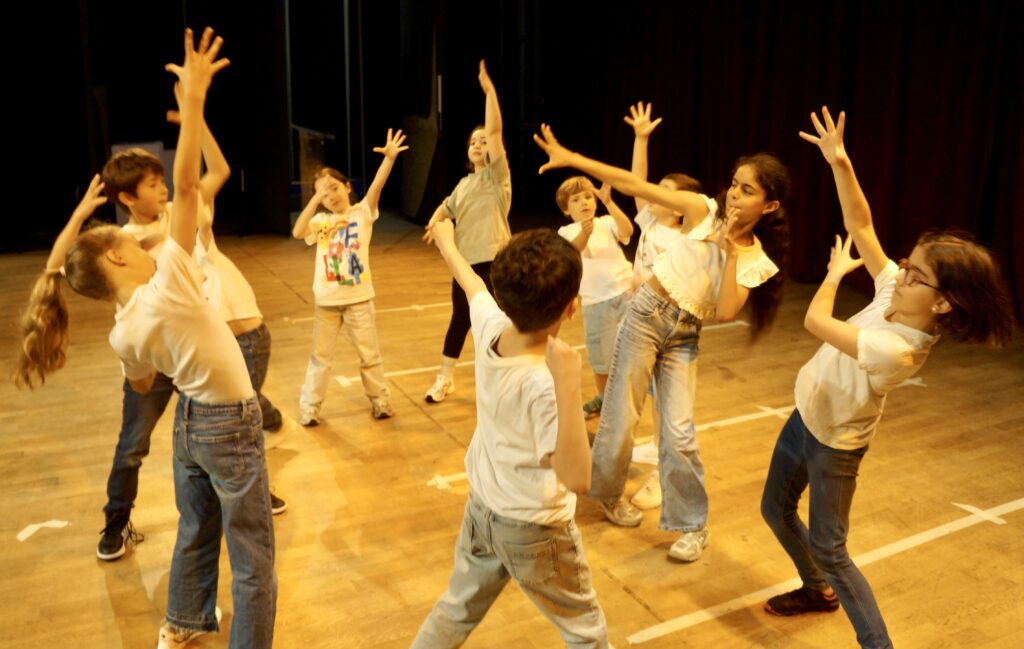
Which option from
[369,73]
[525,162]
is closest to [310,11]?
[369,73]

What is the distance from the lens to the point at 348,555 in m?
3.83

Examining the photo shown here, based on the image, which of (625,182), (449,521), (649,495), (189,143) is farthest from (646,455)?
(189,143)

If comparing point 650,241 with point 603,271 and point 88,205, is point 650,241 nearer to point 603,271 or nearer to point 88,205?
point 603,271

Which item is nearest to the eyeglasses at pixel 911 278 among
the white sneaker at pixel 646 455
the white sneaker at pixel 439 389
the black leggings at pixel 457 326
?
the white sneaker at pixel 646 455

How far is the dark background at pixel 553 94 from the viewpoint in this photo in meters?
7.70

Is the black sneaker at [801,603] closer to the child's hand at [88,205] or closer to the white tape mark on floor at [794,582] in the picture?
the white tape mark on floor at [794,582]

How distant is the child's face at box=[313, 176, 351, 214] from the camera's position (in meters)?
4.92

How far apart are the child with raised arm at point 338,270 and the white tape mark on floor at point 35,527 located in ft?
4.61

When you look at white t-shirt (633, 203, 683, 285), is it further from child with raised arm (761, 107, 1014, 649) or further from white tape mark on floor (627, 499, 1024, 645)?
white tape mark on floor (627, 499, 1024, 645)

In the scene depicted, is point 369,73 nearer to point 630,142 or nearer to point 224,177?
point 630,142

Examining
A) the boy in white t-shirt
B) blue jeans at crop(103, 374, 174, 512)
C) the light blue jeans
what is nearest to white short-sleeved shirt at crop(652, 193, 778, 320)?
the boy in white t-shirt

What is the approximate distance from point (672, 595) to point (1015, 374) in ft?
12.6

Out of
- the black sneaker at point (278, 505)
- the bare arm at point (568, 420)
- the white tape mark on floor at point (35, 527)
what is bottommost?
the white tape mark on floor at point (35, 527)

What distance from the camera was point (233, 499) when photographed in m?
2.77
